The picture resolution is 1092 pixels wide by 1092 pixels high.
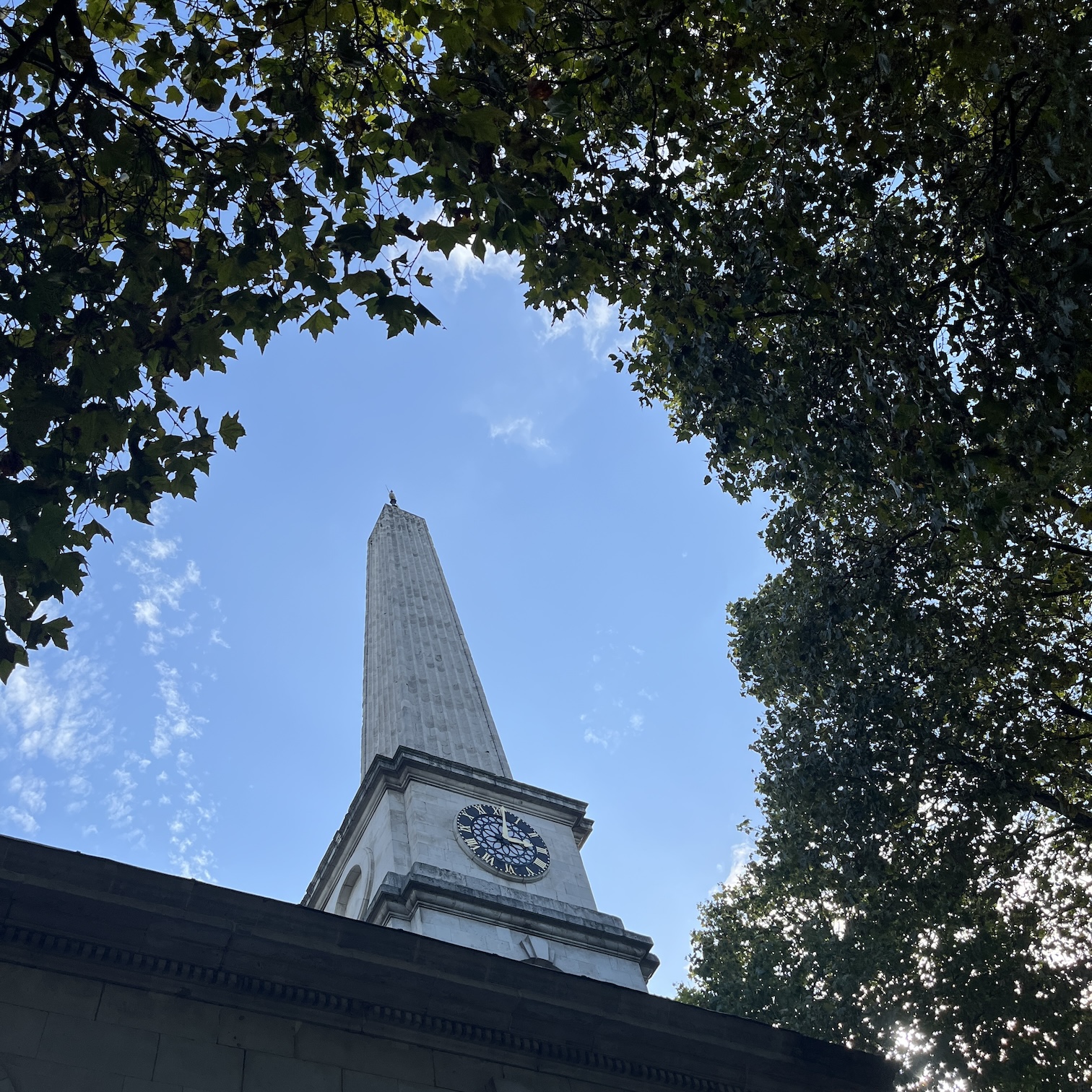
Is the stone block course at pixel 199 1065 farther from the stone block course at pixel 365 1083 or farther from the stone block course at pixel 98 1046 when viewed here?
the stone block course at pixel 365 1083

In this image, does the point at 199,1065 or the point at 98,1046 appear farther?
the point at 199,1065

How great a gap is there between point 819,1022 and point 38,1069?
14.9 m

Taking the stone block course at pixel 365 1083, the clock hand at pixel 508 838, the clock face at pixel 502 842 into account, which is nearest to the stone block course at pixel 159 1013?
the stone block course at pixel 365 1083

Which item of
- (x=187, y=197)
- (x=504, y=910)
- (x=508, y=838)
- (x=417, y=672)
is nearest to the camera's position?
(x=187, y=197)

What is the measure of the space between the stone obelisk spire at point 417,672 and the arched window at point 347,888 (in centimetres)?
300

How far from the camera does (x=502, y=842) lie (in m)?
24.1

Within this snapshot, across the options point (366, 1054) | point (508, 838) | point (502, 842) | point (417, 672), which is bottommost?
point (366, 1054)

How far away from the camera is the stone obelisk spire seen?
28.0 m

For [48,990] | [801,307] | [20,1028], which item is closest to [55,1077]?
[20,1028]

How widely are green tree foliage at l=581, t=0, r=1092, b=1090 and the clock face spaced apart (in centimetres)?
520

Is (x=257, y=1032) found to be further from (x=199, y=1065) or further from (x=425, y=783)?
(x=425, y=783)

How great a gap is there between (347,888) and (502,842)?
166 inches

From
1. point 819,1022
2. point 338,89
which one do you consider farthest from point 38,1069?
point 819,1022

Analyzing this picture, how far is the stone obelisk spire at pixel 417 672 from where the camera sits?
28047 mm
